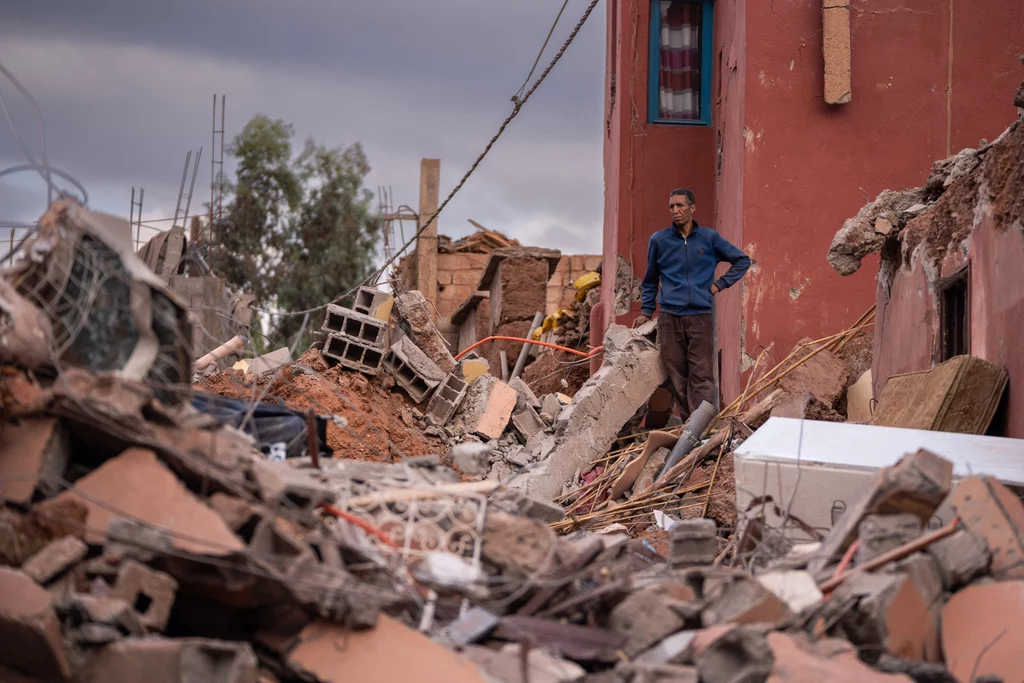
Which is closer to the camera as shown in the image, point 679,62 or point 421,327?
point 421,327

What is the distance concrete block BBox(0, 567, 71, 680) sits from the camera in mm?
3965

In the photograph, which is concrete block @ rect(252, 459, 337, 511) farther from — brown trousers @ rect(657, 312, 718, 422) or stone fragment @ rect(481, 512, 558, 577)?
brown trousers @ rect(657, 312, 718, 422)

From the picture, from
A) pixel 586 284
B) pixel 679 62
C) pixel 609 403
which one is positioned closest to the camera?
pixel 609 403

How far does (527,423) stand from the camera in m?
A: 13.4

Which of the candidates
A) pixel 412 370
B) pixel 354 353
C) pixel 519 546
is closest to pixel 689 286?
pixel 412 370

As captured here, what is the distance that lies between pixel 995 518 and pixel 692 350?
17.4 ft

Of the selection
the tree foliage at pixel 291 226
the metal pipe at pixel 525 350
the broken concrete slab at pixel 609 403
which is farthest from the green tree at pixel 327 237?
the broken concrete slab at pixel 609 403

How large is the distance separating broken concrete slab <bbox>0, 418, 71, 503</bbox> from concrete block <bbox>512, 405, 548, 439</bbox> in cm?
882

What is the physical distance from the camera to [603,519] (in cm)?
838

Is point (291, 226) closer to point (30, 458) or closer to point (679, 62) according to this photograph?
point (679, 62)

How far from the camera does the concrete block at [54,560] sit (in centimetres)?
416

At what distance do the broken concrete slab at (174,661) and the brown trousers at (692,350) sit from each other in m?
6.70

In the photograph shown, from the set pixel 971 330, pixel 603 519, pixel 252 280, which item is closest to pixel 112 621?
Answer: pixel 603 519

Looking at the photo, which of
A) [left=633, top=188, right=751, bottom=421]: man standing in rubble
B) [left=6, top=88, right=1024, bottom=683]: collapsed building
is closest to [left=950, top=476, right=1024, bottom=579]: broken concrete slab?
[left=6, top=88, right=1024, bottom=683]: collapsed building
